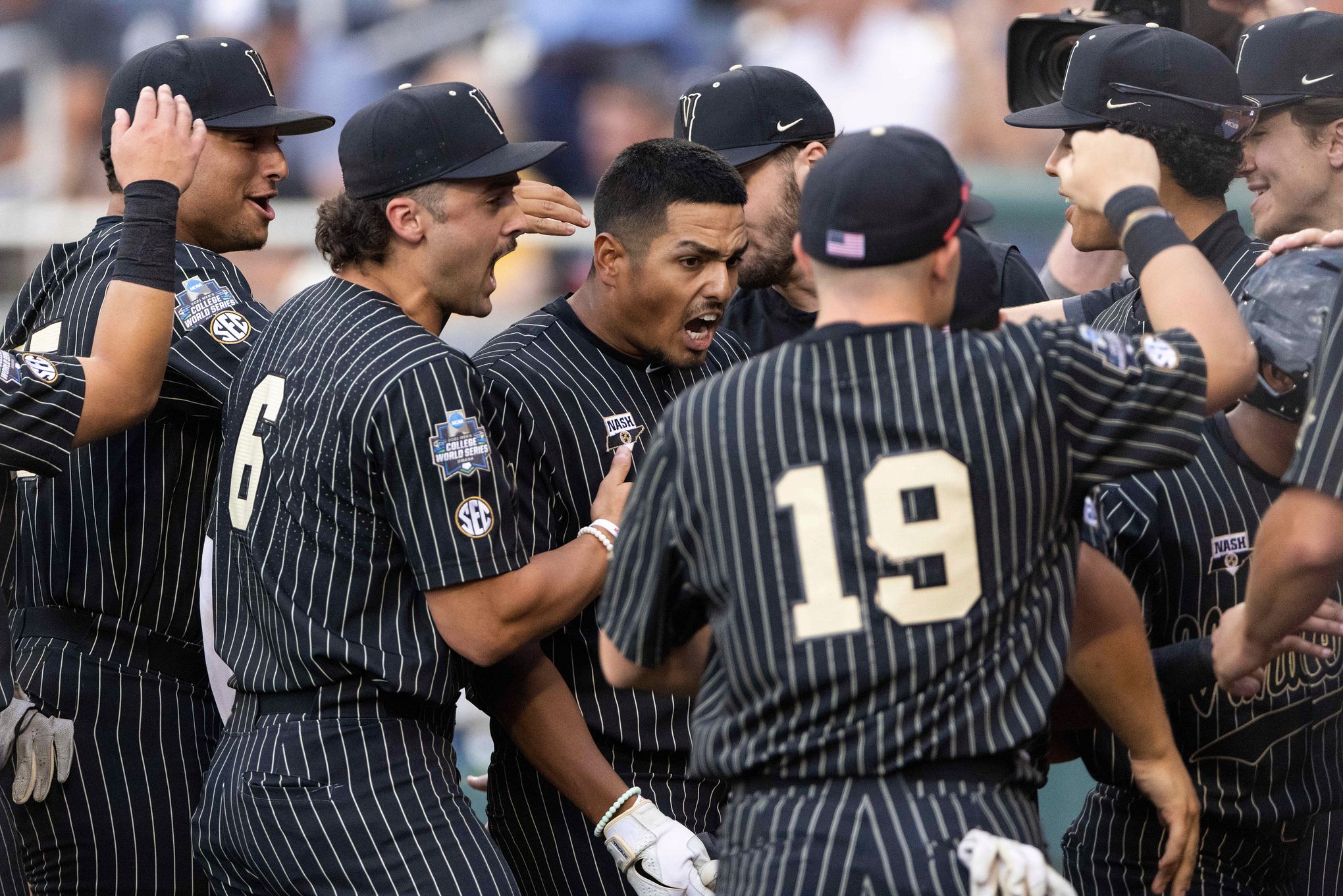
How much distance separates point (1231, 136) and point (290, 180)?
7.22m

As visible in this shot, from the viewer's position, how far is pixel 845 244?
2.38 metres

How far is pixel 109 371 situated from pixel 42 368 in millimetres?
144

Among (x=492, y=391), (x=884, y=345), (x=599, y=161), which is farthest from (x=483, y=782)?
(x=599, y=161)

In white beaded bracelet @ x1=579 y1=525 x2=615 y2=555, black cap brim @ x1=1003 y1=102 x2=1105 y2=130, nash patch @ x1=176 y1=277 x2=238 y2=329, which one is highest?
black cap brim @ x1=1003 y1=102 x2=1105 y2=130

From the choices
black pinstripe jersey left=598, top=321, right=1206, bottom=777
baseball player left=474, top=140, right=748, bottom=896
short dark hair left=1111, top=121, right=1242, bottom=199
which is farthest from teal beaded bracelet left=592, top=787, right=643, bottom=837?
short dark hair left=1111, top=121, right=1242, bottom=199

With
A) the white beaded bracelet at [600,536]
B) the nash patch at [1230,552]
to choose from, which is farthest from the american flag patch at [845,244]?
the nash patch at [1230,552]

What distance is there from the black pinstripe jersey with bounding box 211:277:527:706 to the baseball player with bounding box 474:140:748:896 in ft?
0.98

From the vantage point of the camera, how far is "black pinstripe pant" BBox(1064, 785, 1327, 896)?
10.5ft

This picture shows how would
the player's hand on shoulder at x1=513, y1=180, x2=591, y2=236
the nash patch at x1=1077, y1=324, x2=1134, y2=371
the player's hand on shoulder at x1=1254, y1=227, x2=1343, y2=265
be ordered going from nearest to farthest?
Answer: the nash patch at x1=1077, y1=324, x2=1134, y2=371
the player's hand on shoulder at x1=1254, y1=227, x2=1343, y2=265
the player's hand on shoulder at x1=513, y1=180, x2=591, y2=236

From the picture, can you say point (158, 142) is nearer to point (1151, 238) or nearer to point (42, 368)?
point (42, 368)

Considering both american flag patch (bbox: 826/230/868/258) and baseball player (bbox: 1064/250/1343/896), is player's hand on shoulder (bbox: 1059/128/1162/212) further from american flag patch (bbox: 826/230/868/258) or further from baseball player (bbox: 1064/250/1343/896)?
american flag patch (bbox: 826/230/868/258)

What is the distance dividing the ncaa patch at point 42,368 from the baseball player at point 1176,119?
86.8 inches

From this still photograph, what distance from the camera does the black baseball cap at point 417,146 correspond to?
133 inches

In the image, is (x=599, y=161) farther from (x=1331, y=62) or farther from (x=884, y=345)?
(x=884, y=345)
